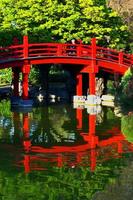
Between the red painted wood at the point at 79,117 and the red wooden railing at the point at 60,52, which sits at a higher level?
the red wooden railing at the point at 60,52

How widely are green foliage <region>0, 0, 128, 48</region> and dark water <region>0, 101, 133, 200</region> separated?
10604 mm

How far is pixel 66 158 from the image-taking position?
18.2m

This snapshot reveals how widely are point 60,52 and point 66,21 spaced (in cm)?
482

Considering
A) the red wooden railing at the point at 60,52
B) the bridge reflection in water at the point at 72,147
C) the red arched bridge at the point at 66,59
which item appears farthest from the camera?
the red arched bridge at the point at 66,59

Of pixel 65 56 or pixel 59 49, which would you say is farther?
pixel 65 56

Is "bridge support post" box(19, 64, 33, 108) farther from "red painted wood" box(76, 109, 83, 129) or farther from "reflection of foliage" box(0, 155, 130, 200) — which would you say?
"reflection of foliage" box(0, 155, 130, 200)

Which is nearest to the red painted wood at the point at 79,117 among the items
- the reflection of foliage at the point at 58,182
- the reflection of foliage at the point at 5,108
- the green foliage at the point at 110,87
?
the reflection of foliage at the point at 5,108

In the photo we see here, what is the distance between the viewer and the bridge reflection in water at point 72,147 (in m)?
17.5

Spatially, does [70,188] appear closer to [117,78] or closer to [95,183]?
[95,183]

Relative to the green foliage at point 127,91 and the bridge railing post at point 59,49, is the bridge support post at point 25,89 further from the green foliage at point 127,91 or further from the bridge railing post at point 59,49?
the green foliage at point 127,91

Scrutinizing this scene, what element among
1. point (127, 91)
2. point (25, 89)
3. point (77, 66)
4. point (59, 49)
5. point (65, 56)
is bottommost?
point (127, 91)

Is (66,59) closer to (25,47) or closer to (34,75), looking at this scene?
(25,47)

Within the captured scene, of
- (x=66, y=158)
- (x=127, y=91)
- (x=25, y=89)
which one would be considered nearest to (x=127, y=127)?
(x=127, y=91)

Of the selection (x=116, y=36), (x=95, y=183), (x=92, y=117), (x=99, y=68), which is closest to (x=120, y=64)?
(x=99, y=68)
